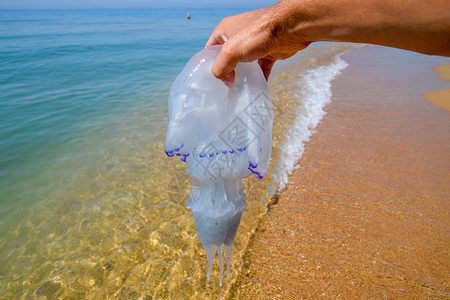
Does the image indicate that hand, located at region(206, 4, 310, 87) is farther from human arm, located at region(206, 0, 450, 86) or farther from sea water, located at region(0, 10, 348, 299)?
sea water, located at region(0, 10, 348, 299)

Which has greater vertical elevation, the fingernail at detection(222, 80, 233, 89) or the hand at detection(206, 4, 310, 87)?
the hand at detection(206, 4, 310, 87)

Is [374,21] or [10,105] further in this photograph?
[10,105]

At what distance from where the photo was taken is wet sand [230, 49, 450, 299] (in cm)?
197

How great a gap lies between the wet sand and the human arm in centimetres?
159

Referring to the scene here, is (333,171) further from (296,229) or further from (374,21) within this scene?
(374,21)

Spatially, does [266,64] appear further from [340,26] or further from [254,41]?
[340,26]

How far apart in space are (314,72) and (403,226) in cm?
642

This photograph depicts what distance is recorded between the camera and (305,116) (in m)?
4.71

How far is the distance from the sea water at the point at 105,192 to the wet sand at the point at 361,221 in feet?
0.77

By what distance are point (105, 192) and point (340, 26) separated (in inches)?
124

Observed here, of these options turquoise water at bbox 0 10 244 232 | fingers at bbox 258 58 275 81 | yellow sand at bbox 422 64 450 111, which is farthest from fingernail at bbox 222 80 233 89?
yellow sand at bbox 422 64 450 111

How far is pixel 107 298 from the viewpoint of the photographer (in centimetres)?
211

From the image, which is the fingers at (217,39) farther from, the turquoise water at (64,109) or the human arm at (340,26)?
the turquoise water at (64,109)

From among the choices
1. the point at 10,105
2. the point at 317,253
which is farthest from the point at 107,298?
the point at 10,105
